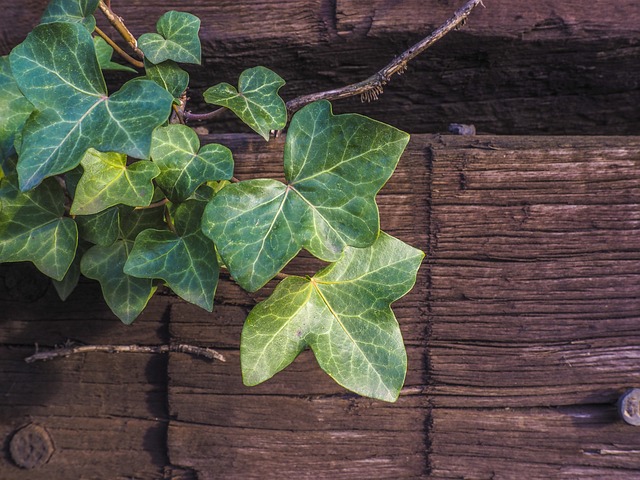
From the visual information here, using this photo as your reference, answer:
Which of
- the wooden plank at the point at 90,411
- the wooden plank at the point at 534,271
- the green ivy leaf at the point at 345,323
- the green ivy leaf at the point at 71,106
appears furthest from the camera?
the wooden plank at the point at 90,411

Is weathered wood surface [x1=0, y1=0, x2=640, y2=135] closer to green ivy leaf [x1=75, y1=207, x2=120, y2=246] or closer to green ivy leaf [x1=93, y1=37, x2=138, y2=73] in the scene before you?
green ivy leaf [x1=93, y1=37, x2=138, y2=73]

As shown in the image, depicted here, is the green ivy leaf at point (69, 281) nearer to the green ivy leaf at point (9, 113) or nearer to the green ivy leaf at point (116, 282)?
the green ivy leaf at point (116, 282)

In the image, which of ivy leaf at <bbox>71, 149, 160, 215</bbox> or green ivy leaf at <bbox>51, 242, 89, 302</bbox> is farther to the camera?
green ivy leaf at <bbox>51, 242, 89, 302</bbox>

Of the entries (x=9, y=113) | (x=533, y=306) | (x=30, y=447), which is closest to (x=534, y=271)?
(x=533, y=306)

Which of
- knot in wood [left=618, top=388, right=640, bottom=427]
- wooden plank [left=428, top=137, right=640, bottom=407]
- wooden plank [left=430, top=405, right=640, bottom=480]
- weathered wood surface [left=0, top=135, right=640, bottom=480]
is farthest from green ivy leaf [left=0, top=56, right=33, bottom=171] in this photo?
knot in wood [left=618, top=388, right=640, bottom=427]

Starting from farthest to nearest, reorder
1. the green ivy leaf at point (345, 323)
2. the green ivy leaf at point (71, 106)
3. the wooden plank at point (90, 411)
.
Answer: the wooden plank at point (90, 411) → the green ivy leaf at point (345, 323) → the green ivy leaf at point (71, 106)

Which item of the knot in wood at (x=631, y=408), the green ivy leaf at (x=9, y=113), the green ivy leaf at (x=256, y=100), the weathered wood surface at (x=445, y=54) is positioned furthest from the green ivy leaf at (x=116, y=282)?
the knot in wood at (x=631, y=408)
